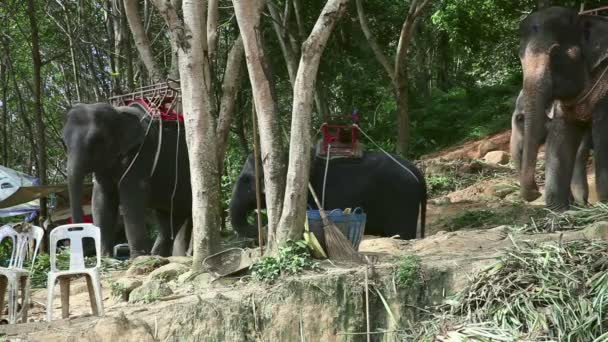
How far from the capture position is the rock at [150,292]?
7477mm

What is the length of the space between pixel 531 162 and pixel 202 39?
4.00 meters

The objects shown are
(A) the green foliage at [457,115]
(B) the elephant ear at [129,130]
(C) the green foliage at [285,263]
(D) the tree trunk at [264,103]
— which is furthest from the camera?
(A) the green foliage at [457,115]

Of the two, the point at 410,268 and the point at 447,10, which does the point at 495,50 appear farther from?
the point at 410,268

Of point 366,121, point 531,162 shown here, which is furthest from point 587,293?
point 366,121

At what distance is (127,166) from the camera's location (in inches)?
486

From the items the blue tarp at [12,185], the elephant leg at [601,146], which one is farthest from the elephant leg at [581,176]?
the blue tarp at [12,185]

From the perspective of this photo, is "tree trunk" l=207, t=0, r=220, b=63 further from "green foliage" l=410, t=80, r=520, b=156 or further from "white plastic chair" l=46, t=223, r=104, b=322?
"green foliage" l=410, t=80, r=520, b=156

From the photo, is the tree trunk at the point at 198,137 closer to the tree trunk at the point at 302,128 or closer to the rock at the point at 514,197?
the tree trunk at the point at 302,128

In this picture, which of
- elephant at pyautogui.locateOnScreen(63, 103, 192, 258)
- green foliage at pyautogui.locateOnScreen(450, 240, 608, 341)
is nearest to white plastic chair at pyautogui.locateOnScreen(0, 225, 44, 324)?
elephant at pyautogui.locateOnScreen(63, 103, 192, 258)

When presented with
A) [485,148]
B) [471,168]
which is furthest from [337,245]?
[485,148]

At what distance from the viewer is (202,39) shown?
8.62 meters

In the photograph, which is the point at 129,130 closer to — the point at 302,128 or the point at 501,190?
the point at 302,128

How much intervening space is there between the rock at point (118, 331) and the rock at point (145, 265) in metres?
2.75

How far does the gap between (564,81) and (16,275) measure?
6665 millimetres
